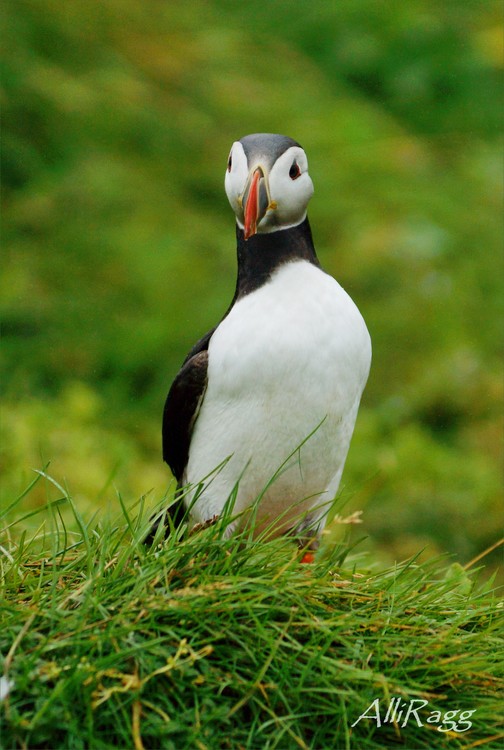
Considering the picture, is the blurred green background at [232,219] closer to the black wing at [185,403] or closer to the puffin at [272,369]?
the black wing at [185,403]

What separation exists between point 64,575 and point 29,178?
20.3 ft

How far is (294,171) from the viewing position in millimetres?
3883

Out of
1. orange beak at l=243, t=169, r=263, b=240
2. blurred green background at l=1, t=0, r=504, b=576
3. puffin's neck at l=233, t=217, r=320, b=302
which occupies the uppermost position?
orange beak at l=243, t=169, r=263, b=240

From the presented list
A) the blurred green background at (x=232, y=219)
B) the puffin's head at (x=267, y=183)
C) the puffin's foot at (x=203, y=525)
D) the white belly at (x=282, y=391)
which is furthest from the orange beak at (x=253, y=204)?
the blurred green background at (x=232, y=219)

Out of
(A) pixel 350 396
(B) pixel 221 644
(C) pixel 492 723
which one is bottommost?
(C) pixel 492 723

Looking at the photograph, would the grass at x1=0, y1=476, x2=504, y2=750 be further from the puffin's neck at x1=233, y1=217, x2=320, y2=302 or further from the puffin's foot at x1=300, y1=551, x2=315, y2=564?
the puffin's neck at x1=233, y1=217, x2=320, y2=302

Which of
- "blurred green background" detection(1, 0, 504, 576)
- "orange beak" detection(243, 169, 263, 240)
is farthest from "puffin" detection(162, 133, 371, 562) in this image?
"blurred green background" detection(1, 0, 504, 576)

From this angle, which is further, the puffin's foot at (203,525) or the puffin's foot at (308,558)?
the puffin's foot at (308,558)

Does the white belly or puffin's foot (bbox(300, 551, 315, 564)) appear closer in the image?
the white belly

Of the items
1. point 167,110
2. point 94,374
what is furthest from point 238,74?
point 94,374

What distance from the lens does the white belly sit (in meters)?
3.82

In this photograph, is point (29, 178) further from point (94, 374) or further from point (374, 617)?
point (374, 617)

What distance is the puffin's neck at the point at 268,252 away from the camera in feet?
13.1

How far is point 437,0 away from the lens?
11789mm
